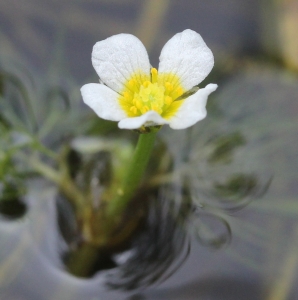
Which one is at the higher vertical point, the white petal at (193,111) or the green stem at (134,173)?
the white petal at (193,111)

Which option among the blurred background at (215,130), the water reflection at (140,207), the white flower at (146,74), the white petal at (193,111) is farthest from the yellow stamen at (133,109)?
the blurred background at (215,130)

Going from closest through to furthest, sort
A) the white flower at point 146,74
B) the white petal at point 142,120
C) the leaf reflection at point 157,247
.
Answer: the white petal at point 142,120 < the white flower at point 146,74 < the leaf reflection at point 157,247

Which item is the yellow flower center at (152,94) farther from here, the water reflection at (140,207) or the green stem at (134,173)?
the water reflection at (140,207)

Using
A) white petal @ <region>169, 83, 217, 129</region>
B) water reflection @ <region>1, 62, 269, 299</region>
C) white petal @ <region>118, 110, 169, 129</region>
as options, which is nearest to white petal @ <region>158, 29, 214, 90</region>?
white petal @ <region>169, 83, 217, 129</region>

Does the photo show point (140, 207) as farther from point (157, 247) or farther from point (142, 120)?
point (142, 120)

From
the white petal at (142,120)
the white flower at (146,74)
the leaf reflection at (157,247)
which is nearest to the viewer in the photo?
the white petal at (142,120)

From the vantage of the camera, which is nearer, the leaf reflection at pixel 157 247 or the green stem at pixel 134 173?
the green stem at pixel 134 173
